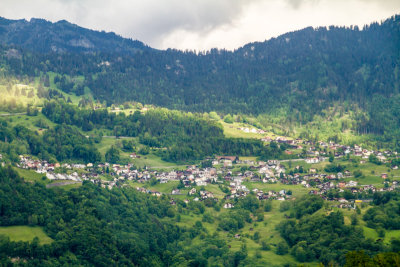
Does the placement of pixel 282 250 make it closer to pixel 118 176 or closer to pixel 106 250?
pixel 106 250

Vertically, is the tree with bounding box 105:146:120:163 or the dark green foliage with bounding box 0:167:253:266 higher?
the tree with bounding box 105:146:120:163

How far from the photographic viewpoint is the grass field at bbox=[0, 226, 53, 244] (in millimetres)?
102375

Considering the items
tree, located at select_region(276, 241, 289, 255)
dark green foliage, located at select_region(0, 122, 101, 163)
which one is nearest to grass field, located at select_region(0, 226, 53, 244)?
tree, located at select_region(276, 241, 289, 255)

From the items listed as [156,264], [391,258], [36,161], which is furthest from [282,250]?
→ [36,161]

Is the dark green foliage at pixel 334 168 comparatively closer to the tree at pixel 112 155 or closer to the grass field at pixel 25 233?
the tree at pixel 112 155

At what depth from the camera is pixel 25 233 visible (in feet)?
344

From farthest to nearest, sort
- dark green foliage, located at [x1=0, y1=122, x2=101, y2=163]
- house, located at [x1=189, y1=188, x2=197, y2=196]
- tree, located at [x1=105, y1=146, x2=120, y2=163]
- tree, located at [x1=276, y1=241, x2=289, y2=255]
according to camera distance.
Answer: tree, located at [x1=105, y1=146, x2=120, y2=163], dark green foliage, located at [x1=0, y1=122, x2=101, y2=163], house, located at [x1=189, y1=188, x2=197, y2=196], tree, located at [x1=276, y1=241, x2=289, y2=255]

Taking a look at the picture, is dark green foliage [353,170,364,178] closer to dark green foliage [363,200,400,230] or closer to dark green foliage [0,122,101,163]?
dark green foliage [363,200,400,230]

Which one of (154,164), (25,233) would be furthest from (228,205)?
(25,233)

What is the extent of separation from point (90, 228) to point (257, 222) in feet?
172

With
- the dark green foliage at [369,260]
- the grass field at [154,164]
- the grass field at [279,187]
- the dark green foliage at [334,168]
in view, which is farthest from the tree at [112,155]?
the dark green foliage at [369,260]

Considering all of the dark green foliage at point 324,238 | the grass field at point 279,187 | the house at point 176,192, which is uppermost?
the grass field at point 279,187

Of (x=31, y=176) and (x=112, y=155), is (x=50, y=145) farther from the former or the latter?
(x=31, y=176)

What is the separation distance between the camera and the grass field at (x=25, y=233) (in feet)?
336
